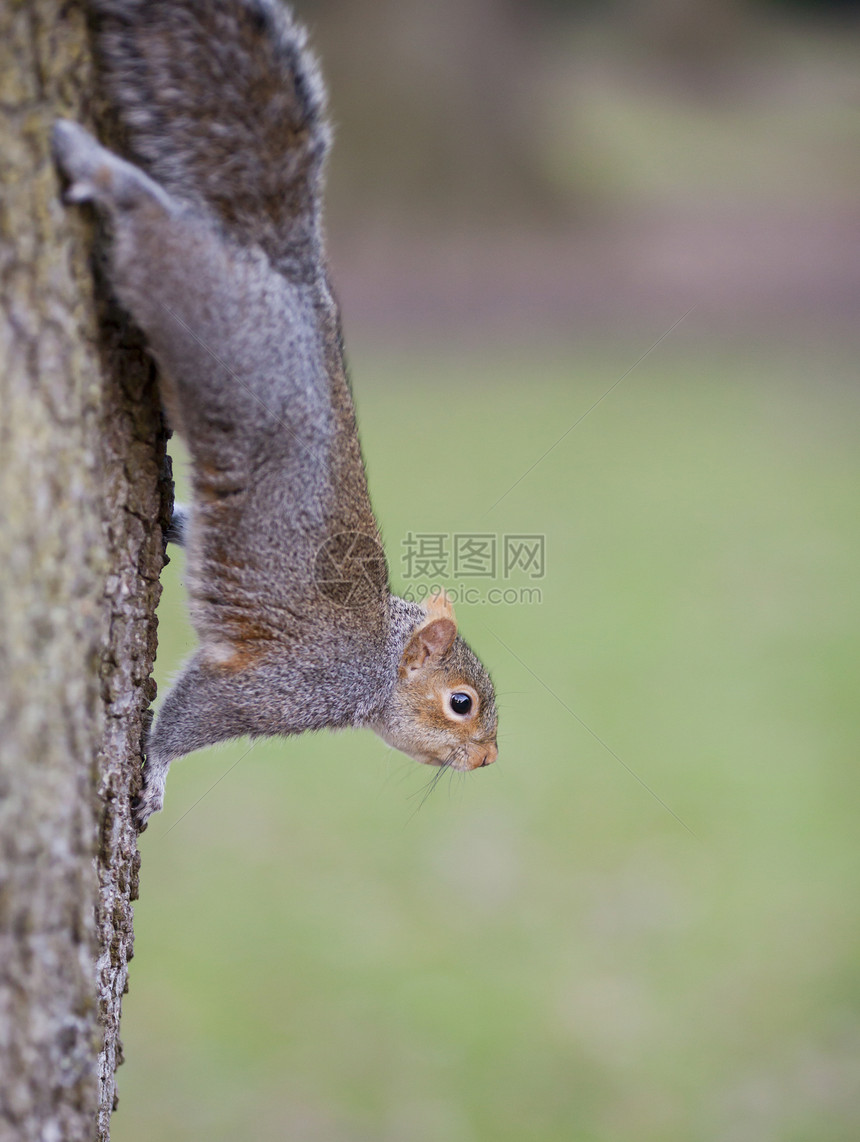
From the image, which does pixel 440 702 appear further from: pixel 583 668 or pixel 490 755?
pixel 583 668

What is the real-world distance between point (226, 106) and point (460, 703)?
1515 millimetres

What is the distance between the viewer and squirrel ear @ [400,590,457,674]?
2.50 meters

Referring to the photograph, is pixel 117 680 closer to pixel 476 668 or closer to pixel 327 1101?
pixel 476 668

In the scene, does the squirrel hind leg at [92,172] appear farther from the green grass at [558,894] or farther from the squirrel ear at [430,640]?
the squirrel ear at [430,640]

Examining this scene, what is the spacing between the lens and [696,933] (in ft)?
13.6

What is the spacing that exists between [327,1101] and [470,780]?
2.26m

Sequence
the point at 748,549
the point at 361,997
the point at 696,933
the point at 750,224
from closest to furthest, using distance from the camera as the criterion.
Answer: the point at 361,997, the point at 696,933, the point at 748,549, the point at 750,224

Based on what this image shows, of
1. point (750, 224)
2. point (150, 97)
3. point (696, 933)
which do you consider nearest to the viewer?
point (150, 97)

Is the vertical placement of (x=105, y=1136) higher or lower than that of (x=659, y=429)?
higher

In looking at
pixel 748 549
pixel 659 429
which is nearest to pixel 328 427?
pixel 748 549

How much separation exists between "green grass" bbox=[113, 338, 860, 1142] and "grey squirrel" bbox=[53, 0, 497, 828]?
0.19 meters

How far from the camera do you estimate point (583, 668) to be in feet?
20.9

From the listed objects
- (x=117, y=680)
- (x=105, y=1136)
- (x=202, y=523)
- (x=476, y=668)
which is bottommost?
(x=105, y=1136)

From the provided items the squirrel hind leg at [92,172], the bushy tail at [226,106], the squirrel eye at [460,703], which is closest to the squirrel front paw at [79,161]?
the squirrel hind leg at [92,172]
